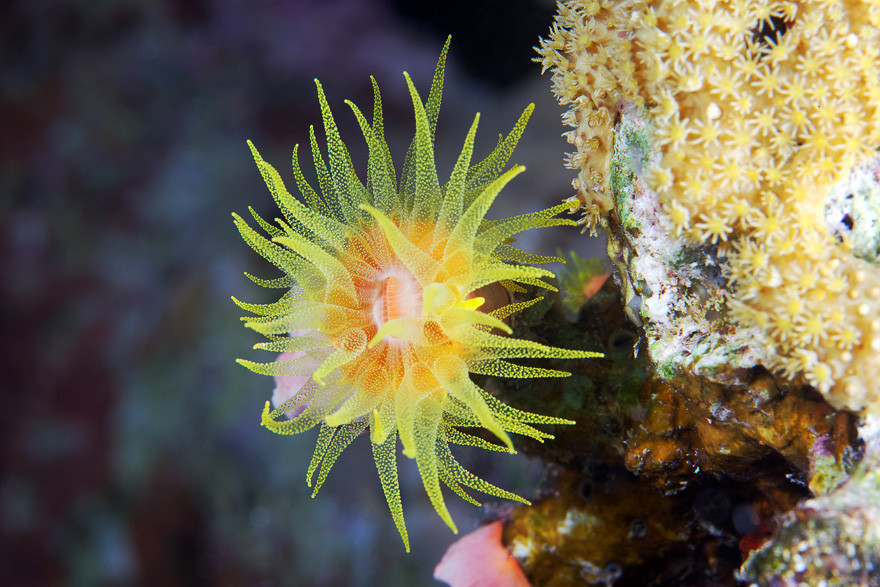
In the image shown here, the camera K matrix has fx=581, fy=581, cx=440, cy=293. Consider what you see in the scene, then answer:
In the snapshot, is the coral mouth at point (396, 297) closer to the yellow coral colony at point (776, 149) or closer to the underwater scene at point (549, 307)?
the underwater scene at point (549, 307)

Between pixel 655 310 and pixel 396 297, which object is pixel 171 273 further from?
pixel 655 310

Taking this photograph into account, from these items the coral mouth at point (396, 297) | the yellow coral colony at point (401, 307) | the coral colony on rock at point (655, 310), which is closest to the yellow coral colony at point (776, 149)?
the coral colony on rock at point (655, 310)

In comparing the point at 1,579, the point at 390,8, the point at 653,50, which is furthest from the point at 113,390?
the point at 653,50

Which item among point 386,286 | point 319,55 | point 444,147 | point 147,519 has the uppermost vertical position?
point 319,55

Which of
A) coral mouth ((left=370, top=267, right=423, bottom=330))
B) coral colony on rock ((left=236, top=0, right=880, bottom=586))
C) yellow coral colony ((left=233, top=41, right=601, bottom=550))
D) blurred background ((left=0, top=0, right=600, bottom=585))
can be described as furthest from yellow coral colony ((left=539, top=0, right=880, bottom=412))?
blurred background ((left=0, top=0, right=600, bottom=585))

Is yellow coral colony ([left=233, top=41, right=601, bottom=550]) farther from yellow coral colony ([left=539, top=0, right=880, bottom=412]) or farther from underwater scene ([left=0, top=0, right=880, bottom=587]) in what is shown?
yellow coral colony ([left=539, top=0, right=880, bottom=412])

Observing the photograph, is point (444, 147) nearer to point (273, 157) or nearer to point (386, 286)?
point (273, 157)

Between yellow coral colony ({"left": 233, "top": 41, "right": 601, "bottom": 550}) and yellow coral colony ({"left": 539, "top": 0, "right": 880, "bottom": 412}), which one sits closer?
yellow coral colony ({"left": 539, "top": 0, "right": 880, "bottom": 412})
